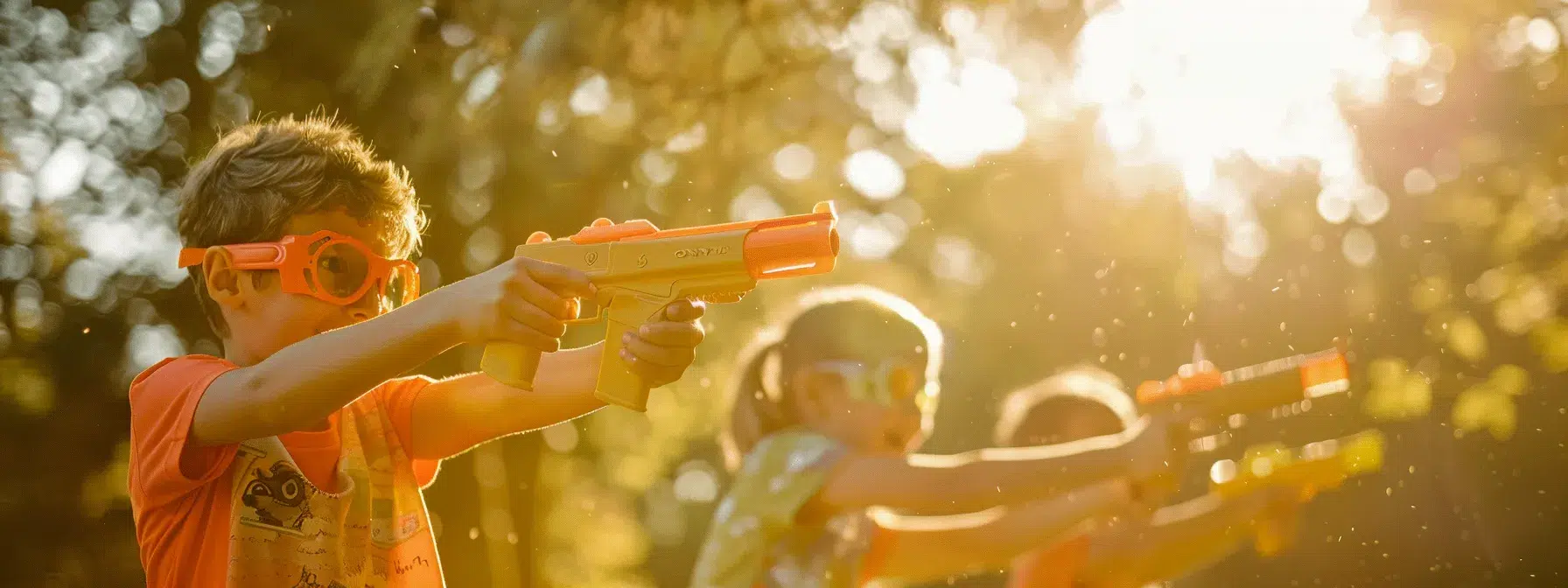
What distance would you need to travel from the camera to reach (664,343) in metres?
2.35

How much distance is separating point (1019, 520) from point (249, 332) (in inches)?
118

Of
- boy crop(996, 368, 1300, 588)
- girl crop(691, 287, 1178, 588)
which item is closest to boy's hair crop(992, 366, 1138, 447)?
boy crop(996, 368, 1300, 588)

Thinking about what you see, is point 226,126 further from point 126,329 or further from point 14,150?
point 14,150

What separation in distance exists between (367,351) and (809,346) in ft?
6.68

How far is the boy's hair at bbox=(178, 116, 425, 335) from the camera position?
102 inches

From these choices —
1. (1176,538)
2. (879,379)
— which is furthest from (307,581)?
(1176,538)

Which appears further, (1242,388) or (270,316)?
(1242,388)

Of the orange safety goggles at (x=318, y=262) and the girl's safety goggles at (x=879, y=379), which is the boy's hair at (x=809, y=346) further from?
the orange safety goggles at (x=318, y=262)

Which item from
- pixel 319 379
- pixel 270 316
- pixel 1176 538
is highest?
pixel 1176 538

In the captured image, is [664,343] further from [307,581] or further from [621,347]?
[307,581]

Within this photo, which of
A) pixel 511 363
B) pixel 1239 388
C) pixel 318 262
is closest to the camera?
pixel 511 363

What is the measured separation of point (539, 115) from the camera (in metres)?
6.98

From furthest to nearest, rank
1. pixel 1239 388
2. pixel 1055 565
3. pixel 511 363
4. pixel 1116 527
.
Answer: pixel 1116 527
pixel 1055 565
pixel 1239 388
pixel 511 363

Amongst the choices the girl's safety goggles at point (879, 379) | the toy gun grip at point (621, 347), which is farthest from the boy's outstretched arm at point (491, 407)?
the girl's safety goggles at point (879, 379)
